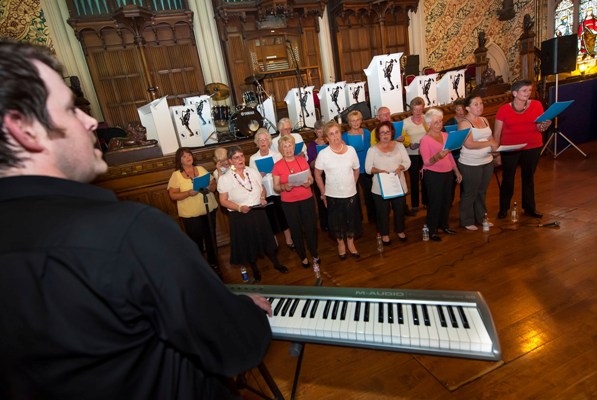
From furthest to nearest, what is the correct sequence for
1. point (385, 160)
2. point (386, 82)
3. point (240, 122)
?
1. point (386, 82)
2. point (240, 122)
3. point (385, 160)

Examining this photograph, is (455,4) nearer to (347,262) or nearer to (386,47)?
(386,47)

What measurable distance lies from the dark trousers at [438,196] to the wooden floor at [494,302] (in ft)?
0.70

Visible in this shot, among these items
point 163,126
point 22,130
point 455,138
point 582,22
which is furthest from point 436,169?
point 582,22

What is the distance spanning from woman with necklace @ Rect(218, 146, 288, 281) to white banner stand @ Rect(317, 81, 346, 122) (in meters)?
2.51

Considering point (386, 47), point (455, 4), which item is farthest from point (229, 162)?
point (455, 4)

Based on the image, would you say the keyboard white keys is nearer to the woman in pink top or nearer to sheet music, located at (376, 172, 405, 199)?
sheet music, located at (376, 172, 405, 199)

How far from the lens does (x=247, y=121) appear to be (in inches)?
186

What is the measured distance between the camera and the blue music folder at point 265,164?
319 centimetres

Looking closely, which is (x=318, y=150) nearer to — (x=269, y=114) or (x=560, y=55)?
(x=269, y=114)

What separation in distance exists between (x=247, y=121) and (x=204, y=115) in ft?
2.05

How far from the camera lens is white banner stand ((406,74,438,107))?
5.23m

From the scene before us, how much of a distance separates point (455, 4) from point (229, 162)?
9.41 m

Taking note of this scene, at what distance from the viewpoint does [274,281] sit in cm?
313

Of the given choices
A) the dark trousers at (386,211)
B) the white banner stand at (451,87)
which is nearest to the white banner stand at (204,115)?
the dark trousers at (386,211)
